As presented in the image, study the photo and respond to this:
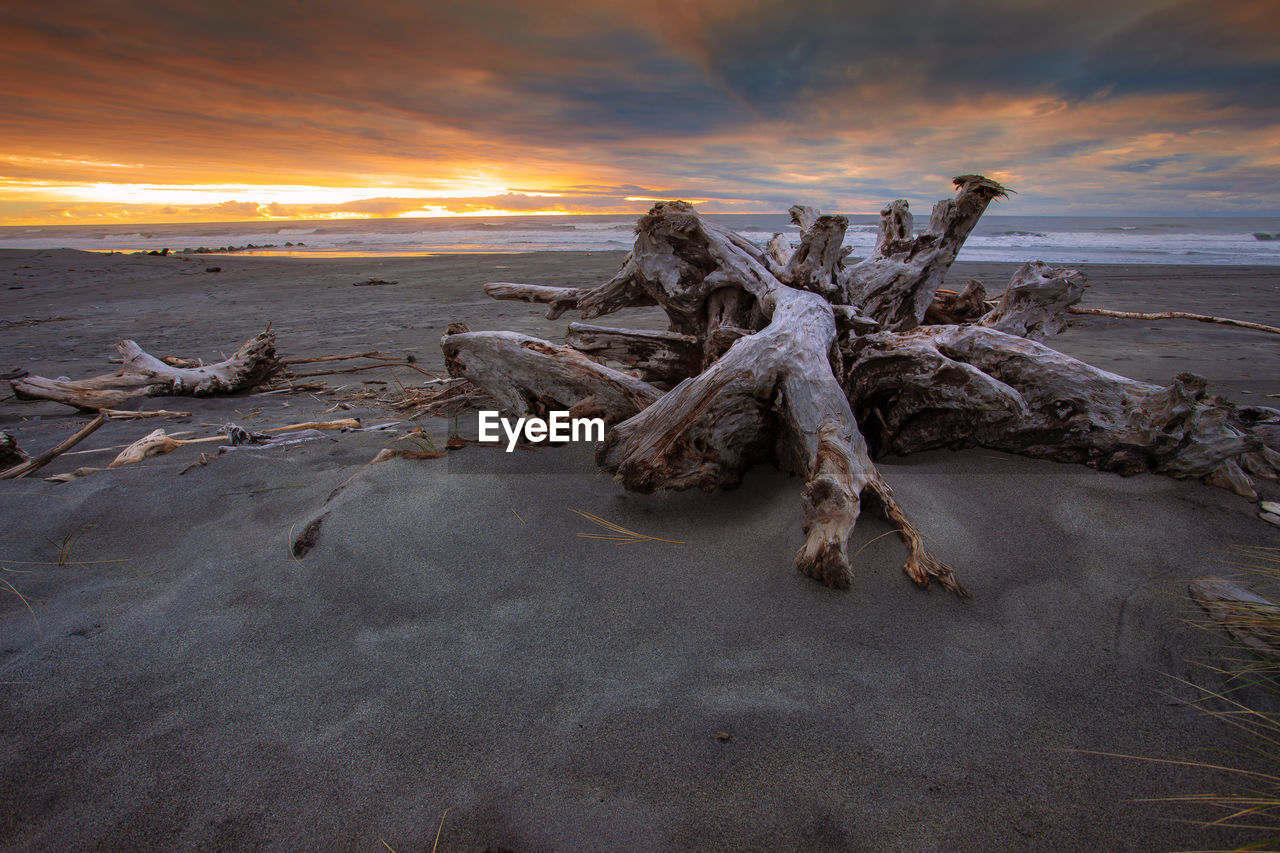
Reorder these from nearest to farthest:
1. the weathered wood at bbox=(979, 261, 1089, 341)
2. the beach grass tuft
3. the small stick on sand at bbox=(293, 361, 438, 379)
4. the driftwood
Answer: the beach grass tuft
the driftwood
the weathered wood at bbox=(979, 261, 1089, 341)
the small stick on sand at bbox=(293, 361, 438, 379)

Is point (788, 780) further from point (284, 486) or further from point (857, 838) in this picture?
point (284, 486)

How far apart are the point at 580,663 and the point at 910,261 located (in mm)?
3123

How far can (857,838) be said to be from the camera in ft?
4.35

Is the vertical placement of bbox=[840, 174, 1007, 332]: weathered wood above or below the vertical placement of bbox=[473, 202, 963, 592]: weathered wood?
above

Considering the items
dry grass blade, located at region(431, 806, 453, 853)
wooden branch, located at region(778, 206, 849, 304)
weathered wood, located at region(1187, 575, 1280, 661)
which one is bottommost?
dry grass blade, located at region(431, 806, 453, 853)

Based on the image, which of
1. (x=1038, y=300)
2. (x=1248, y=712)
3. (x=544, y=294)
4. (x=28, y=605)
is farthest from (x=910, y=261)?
(x=28, y=605)

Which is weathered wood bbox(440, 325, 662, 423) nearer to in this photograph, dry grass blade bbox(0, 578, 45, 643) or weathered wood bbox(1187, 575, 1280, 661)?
dry grass blade bbox(0, 578, 45, 643)

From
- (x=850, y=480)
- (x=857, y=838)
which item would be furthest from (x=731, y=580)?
(x=857, y=838)

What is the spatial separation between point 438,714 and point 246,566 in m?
1.20

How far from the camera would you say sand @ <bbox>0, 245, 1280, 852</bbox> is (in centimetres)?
139

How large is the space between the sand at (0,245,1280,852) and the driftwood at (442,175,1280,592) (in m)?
0.16

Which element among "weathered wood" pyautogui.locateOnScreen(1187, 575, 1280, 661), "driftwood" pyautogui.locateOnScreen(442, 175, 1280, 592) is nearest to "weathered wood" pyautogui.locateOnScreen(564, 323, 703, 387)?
"driftwood" pyautogui.locateOnScreen(442, 175, 1280, 592)

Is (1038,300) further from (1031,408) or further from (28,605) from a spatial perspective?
(28,605)

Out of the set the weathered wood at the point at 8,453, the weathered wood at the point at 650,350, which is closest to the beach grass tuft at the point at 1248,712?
the weathered wood at the point at 650,350
